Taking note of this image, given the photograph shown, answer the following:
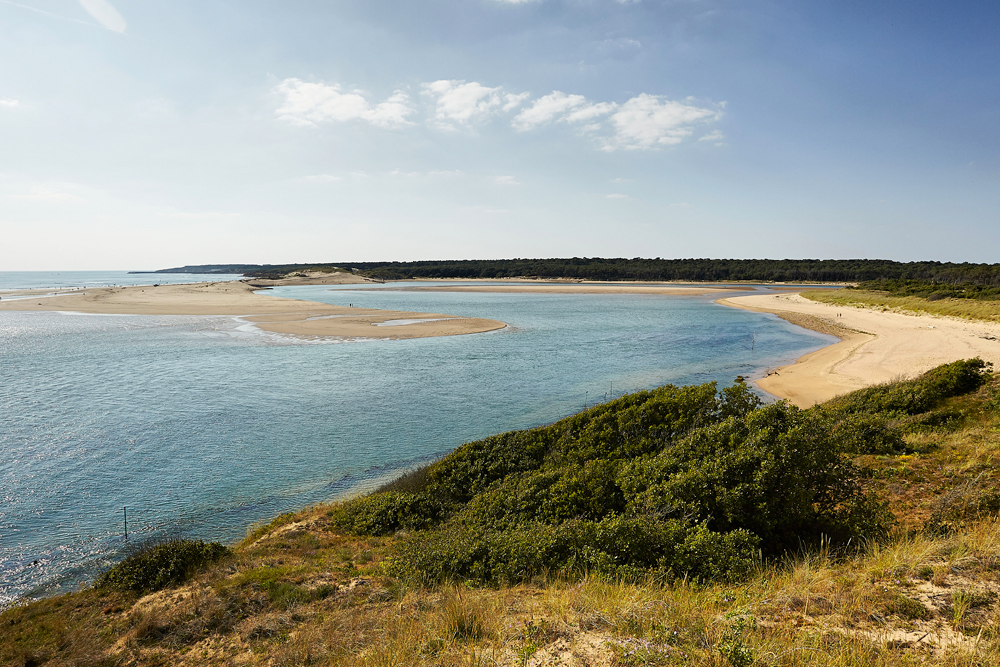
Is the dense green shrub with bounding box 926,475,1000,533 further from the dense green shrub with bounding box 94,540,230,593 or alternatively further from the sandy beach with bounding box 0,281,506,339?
the sandy beach with bounding box 0,281,506,339

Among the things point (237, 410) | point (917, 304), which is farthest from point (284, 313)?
point (917, 304)

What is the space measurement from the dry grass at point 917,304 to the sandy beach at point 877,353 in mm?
1505

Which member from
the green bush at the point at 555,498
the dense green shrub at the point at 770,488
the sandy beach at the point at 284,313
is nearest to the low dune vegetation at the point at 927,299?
the sandy beach at the point at 284,313

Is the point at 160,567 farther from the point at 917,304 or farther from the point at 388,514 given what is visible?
the point at 917,304

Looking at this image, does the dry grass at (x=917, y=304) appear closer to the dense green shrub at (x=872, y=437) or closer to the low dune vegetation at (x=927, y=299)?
the low dune vegetation at (x=927, y=299)

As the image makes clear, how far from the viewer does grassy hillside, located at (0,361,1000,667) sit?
14.3 feet

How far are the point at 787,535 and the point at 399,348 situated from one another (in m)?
27.7

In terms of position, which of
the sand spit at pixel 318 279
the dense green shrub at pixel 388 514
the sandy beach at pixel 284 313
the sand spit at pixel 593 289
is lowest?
the dense green shrub at pixel 388 514

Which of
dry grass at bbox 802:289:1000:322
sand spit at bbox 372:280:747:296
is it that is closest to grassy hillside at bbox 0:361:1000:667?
dry grass at bbox 802:289:1000:322

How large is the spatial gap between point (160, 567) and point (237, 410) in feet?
38.1

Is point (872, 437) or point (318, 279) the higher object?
point (318, 279)

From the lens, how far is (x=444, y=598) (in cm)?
580

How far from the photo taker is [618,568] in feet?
19.4

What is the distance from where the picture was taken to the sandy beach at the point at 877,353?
2133 centimetres
